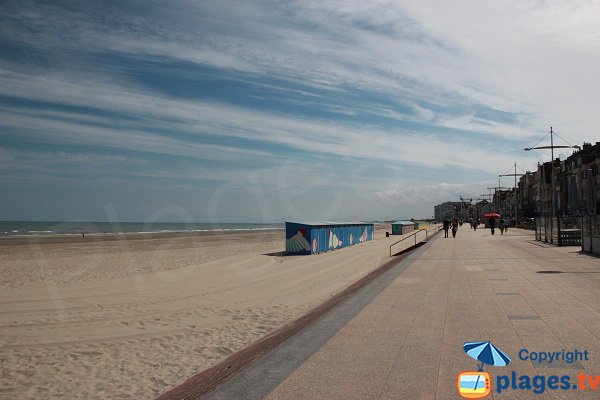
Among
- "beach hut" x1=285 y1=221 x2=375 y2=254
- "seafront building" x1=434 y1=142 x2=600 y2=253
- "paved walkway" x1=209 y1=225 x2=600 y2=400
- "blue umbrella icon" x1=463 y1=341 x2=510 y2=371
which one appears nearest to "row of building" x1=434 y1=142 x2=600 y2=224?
"seafront building" x1=434 y1=142 x2=600 y2=253

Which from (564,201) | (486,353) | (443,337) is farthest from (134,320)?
(564,201)

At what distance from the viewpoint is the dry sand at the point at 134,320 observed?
647 cm

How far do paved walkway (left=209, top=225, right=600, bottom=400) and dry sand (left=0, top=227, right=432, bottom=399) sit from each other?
6.27 ft

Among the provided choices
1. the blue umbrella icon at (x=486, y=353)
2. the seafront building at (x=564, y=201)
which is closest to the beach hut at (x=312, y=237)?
the seafront building at (x=564, y=201)

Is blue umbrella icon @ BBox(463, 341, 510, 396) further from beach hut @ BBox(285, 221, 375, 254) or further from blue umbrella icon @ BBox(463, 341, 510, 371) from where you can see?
beach hut @ BBox(285, 221, 375, 254)

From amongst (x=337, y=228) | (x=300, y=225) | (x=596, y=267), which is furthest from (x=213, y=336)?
(x=337, y=228)

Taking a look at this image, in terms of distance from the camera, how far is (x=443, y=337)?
7.17 metres

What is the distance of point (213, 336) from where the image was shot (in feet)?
28.8

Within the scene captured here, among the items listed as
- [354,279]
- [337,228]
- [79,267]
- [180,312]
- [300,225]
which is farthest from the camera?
[337,228]

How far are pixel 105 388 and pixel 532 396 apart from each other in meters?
4.93

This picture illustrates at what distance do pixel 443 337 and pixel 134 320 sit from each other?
6648 millimetres

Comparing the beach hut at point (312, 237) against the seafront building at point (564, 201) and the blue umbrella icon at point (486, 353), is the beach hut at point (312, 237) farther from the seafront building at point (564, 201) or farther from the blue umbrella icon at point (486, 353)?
the blue umbrella icon at point (486, 353)

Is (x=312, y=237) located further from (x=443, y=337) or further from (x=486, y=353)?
(x=486, y=353)

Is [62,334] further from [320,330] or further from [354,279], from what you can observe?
[354,279]
